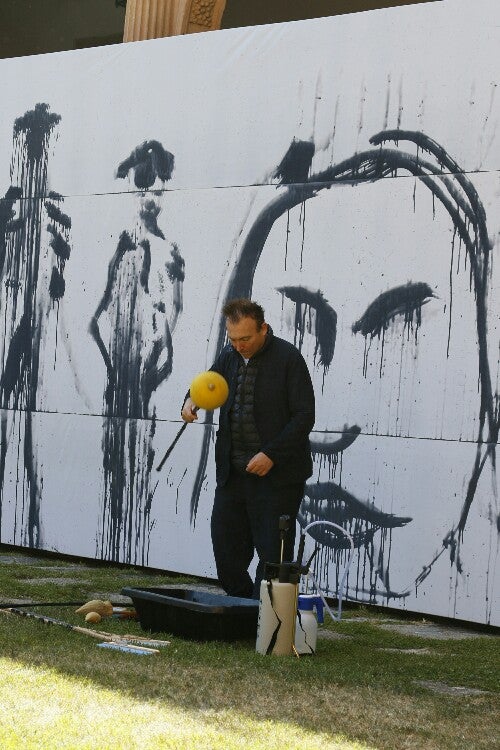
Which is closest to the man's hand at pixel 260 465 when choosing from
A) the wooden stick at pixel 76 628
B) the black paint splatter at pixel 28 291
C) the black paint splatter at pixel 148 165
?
the wooden stick at pixel 76 628

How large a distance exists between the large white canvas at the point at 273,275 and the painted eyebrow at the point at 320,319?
0.05ft

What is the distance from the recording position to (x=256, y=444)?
6422mm

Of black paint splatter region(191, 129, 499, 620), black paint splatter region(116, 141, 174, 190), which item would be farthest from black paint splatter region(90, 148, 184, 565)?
black paint splatter region(191, 129, 499, 620)

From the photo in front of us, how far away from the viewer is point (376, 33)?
7938 mm

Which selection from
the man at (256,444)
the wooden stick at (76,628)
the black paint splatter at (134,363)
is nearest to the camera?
the wooden stick at (76,628)

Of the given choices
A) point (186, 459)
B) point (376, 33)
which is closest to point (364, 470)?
point (186, 459)

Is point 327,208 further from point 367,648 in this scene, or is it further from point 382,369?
point 367,648

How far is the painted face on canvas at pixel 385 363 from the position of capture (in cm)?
748

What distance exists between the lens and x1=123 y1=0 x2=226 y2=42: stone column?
10086 mm

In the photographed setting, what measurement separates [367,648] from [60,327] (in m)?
4.05

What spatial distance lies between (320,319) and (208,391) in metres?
2.03

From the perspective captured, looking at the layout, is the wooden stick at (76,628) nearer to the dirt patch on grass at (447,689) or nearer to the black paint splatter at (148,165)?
the dirt patch on grass at (447,689)

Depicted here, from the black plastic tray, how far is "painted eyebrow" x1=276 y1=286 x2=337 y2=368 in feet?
7.28

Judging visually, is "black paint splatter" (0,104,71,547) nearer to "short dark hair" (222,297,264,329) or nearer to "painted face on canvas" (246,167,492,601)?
"painted face on canvas" (246,167,492,601)
